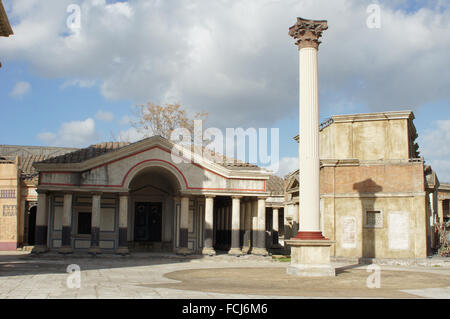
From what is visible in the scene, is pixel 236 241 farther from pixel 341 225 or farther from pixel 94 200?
pixel 94 200

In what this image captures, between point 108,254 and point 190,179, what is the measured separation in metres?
6.19

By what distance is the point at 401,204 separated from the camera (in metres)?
27.1

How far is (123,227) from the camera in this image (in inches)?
1088

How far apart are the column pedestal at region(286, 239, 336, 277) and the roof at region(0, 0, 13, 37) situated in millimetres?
13133

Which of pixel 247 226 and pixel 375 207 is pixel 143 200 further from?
pixel 375 207

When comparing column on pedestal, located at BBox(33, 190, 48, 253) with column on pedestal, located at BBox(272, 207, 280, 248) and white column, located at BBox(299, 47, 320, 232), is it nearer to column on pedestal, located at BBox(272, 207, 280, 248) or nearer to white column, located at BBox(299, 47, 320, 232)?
white column, located at BBox(299, 47, 320, 232)

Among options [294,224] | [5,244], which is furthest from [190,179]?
[5,244]

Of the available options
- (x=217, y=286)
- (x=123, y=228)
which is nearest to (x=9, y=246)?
(x=123, y=228)

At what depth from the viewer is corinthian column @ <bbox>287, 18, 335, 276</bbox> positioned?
18.2 metres

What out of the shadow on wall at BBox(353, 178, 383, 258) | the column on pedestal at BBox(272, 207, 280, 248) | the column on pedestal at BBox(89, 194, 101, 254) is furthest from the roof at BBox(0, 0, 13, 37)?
the column on pedestal at BBox(272, 207, 280, 248)

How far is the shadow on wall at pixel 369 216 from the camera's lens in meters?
27.2

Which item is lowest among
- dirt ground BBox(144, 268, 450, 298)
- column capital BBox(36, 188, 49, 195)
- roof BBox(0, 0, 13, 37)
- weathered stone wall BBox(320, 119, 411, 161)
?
dirt ground BBox(144, 268, 450, 298)

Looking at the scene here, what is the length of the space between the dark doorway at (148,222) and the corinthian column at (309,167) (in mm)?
15182
